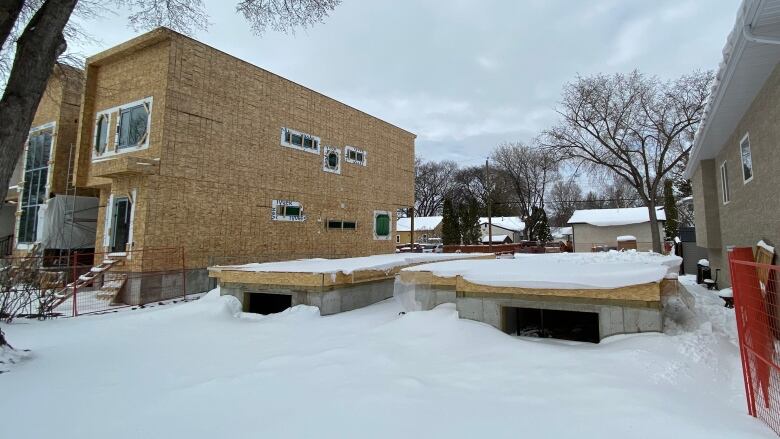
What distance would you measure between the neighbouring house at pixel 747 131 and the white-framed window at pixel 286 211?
40.0 feet

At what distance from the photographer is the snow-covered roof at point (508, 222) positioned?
168ft

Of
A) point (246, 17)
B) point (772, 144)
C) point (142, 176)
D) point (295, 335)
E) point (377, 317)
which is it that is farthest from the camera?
point (142, 176)

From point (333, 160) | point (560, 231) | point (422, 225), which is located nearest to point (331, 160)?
point (333, 160)

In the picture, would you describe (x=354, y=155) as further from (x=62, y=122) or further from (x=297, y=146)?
(x=62, y=122)

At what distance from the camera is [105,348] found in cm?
604

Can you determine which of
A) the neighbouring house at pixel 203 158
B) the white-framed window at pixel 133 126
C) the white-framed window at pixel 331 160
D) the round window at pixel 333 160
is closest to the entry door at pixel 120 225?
the neighbouring house at pixel 203 158

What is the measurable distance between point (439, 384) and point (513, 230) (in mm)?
48799

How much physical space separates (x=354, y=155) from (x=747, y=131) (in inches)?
544

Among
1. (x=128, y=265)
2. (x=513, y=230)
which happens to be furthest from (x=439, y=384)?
(x=513, y=230)

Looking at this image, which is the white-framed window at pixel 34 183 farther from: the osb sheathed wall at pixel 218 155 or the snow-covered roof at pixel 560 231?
the snow-covered roof at pixel 560 231

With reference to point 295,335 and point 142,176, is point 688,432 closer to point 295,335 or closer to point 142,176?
point 295,335

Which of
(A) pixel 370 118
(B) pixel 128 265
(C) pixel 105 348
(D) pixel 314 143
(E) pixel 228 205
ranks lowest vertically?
(C) pixel 105 348

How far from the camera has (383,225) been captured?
1994 cm

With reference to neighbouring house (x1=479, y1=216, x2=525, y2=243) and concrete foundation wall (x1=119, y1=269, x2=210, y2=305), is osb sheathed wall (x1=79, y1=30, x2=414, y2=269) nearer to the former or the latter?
concrete foundation wall (x1=119, y1=269, x2=210, y2=305)
